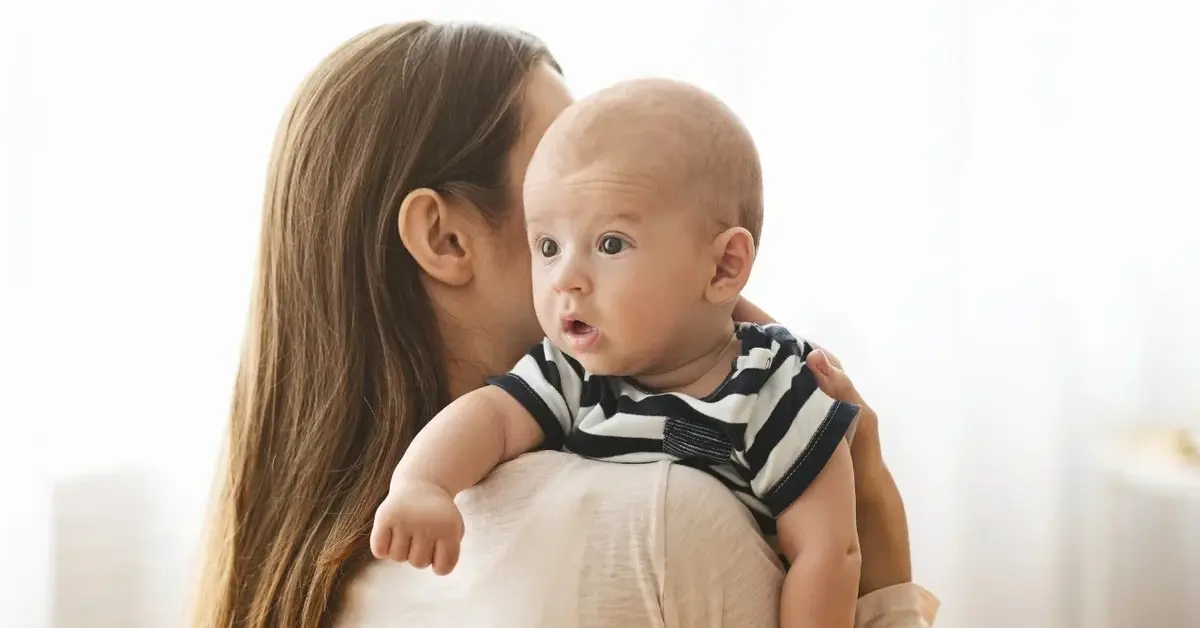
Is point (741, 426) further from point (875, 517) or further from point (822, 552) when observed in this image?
point (875, 517)

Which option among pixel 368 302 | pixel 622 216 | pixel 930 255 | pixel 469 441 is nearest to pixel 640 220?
pixel 622 216

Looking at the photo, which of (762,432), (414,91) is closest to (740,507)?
(762,432)

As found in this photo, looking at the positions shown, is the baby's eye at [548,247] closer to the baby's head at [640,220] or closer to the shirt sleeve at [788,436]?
the baby's head at [640,220]

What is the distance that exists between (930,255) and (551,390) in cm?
131

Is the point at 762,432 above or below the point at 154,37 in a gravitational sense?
below

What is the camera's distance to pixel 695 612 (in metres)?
0.88

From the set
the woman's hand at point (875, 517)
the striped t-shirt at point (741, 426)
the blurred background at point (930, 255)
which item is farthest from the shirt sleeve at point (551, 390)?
the blurred background at point (930, 255)

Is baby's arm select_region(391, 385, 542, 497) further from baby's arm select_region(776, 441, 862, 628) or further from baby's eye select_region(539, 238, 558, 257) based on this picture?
baby's arm select_region(776, 441, 862, 628)

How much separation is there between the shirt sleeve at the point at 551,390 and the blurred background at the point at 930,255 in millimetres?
1053

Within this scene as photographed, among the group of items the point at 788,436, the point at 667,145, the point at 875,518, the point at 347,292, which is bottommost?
the point at 875,518

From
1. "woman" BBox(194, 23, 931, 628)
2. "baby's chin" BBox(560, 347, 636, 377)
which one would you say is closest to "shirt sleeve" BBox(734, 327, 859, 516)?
"baby's chin" BBox(560, 347, 636, 377)

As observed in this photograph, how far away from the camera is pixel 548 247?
0.96m

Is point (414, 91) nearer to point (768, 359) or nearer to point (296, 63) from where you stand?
point (768, 359)

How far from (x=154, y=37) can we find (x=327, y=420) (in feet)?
3.23
